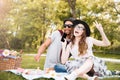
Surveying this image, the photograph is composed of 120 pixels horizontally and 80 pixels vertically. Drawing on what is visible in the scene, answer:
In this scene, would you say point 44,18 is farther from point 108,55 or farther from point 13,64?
point 13,64

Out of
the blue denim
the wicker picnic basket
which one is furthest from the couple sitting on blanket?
the wicker picnic basket

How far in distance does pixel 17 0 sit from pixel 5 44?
95 centimetres

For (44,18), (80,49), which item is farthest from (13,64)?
(44,18)

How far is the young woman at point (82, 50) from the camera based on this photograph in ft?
13.1

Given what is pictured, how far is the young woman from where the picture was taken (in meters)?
3.99

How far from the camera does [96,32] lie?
652cm

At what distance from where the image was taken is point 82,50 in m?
4.12

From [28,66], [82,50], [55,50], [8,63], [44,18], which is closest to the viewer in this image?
[82,50]

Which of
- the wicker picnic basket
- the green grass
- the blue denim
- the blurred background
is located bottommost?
the blue denim

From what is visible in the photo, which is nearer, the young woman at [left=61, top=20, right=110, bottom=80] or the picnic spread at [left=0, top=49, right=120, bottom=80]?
the young woman at [left=61, top=20, right=110, bottom=80]

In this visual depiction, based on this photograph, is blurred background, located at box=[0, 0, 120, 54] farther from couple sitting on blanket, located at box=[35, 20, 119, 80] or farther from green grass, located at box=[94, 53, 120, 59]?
couple sitting on blanket, located at box=[35, 20, 119, 80]

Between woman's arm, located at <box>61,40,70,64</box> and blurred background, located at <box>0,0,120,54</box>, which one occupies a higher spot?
blurred background, located at <box>0,0,120,54</box>

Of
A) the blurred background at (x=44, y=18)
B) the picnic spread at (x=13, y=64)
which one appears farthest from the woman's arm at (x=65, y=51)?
the blurred background at (x=44, y=18)

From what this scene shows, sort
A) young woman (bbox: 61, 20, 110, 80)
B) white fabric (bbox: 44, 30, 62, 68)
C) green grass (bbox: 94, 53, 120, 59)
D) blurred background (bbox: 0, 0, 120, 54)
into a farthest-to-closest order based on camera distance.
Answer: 1. blurred background (bbox: 0, 0, 120, 54)
2. green grass (bbox: 94, 53, 120, 59)
3. white fabric (bbox: 44, 30, 62, 68)
4. young woman (bbox: 61, 20, 110, 80)
